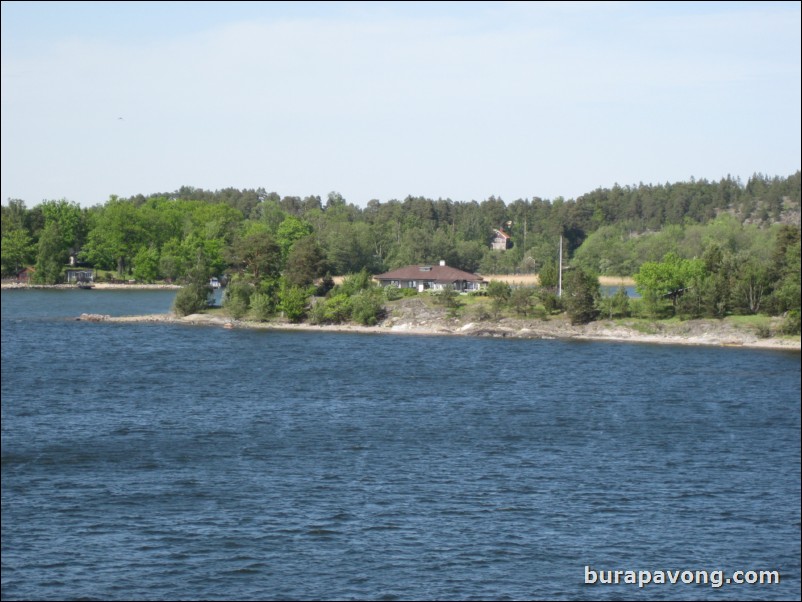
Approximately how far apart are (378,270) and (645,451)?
87751 mm

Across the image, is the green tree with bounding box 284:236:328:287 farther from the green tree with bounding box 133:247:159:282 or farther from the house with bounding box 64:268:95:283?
the green tree with bounding box 133:247:159:282

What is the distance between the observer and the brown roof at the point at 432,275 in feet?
318

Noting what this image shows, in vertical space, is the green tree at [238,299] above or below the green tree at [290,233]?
below

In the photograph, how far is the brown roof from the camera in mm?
97062

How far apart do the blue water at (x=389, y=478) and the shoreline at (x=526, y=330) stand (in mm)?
12426

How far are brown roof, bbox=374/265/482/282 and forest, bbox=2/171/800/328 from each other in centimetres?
770

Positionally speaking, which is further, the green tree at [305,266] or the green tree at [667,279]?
the green tree at [305,266]

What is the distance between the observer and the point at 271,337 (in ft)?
251

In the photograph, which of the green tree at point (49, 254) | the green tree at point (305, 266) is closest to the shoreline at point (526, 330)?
the green tree at point (305, 266)

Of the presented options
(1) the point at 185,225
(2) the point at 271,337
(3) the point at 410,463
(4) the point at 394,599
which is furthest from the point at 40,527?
(1) the point at 185,225

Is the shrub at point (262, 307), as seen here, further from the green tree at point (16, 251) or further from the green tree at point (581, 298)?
the green tree at point (581, 298)

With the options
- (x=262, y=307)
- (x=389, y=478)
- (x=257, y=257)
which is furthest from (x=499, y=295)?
(x=389, y=478)

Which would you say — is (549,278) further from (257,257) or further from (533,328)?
(257,257)

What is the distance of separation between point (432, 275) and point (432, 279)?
969mm
